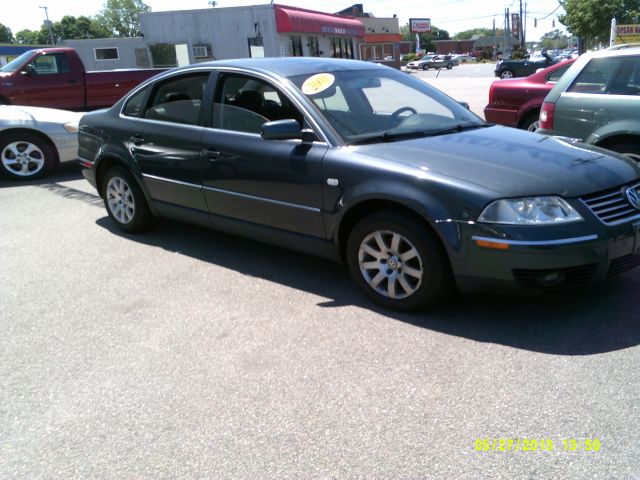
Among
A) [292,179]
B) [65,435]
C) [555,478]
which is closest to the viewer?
[555,478]

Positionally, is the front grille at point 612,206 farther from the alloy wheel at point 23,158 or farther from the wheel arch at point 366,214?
the alloy wheel at point 23,158

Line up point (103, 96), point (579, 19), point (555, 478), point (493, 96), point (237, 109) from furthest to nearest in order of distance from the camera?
1. point (579, 19)
2. point (103, 96)
3. point (493, 96)
4. point (237, 109)
5. point (555, 478)

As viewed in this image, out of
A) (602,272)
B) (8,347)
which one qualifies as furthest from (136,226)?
(602,272)

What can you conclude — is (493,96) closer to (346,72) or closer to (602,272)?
(346,72)

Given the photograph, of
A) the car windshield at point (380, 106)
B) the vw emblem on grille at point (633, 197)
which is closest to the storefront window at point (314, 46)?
the car windshield at point (380, 106)

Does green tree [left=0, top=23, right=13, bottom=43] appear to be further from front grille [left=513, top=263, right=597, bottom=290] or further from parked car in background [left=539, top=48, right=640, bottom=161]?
front grille [left=513, top=263, right=597, bottom=290]

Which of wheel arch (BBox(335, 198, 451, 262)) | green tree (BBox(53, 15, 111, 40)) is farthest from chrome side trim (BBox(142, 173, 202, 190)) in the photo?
green tree (BBox(53, 15, 111, 40))

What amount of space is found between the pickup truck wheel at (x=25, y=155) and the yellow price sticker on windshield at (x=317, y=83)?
581 centimetres

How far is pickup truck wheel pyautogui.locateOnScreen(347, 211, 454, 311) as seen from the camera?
3523 mm

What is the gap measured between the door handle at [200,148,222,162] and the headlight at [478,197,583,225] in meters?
2.20

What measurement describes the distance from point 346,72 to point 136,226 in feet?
8.34

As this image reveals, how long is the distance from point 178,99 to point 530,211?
3204 mm

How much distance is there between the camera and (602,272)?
3.35 meters

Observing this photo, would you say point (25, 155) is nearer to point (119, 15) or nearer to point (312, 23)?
point (312, 23)
